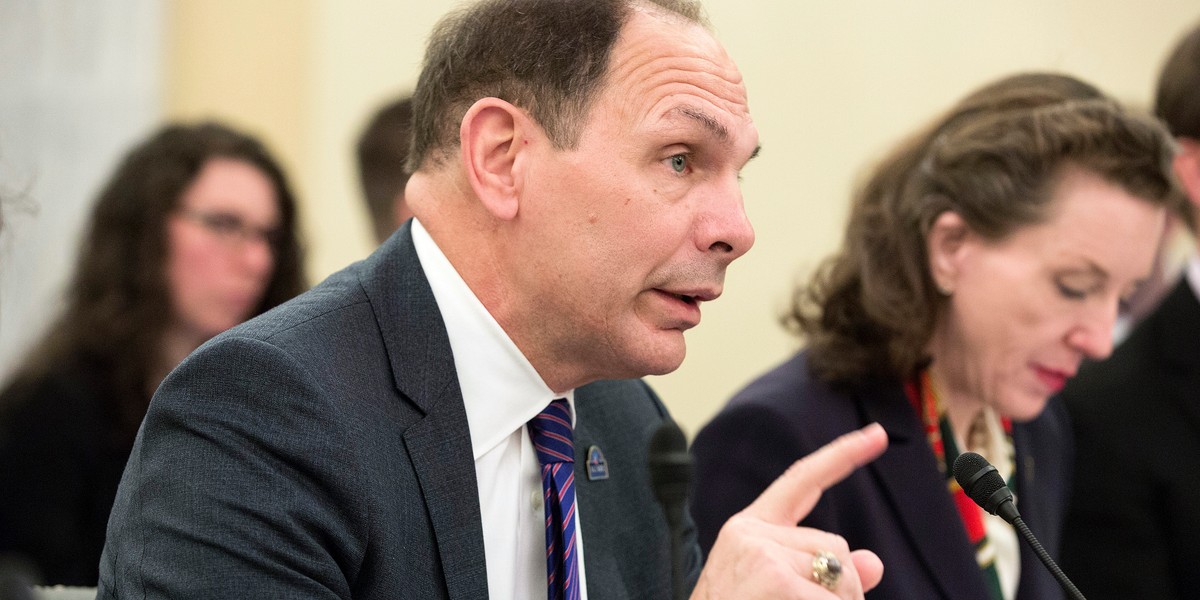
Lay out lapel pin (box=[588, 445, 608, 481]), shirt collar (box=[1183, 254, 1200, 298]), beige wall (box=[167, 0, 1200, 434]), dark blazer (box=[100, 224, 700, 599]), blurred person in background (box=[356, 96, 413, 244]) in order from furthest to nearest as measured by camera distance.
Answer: beige wall (box=[167, 0, 1200, 434]) < blurred person in background (box=[356, 96, 413, 244]) < shirt collar (box=[1183, 254, 1200, 298]) < lapel pin (box=[588, 445, 608, 481]) < dark blazer (box=[100, 224, 700, 599])

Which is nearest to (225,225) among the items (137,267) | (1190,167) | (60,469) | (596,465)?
(137,267)

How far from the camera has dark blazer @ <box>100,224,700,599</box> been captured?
1.35 metres

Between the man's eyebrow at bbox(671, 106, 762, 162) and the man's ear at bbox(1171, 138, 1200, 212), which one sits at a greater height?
the man's eyebrow at bbox(671, 106, 762, 162)

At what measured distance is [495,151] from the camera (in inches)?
66.7

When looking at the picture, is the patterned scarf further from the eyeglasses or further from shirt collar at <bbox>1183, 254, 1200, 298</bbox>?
the eyeglasses

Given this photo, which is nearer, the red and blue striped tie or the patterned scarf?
the red and blue striped tie

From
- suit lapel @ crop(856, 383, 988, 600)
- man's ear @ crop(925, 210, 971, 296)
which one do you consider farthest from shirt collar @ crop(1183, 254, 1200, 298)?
suit lapel @ crop(856, 383, 988, 600)

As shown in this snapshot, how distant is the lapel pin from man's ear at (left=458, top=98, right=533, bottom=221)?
1.35 ft

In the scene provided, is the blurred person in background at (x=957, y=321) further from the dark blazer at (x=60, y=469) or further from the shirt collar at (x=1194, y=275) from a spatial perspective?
the dark blazer at (x=60, y=469)

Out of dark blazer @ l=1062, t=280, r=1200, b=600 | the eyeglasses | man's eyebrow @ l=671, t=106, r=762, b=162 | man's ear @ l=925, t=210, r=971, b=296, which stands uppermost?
man's eyebrow @ l=671, t=106, r=762, b=162

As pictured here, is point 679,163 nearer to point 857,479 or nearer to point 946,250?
point 857,479

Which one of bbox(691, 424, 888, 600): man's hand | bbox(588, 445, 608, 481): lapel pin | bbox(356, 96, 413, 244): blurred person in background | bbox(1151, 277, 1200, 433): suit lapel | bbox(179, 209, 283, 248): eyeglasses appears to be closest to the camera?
bbox(691, 424, 888, 600): man's hand

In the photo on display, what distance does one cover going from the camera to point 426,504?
154cm

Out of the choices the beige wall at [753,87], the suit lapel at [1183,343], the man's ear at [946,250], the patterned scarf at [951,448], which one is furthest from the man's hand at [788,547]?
the beige wall at [753,87]
